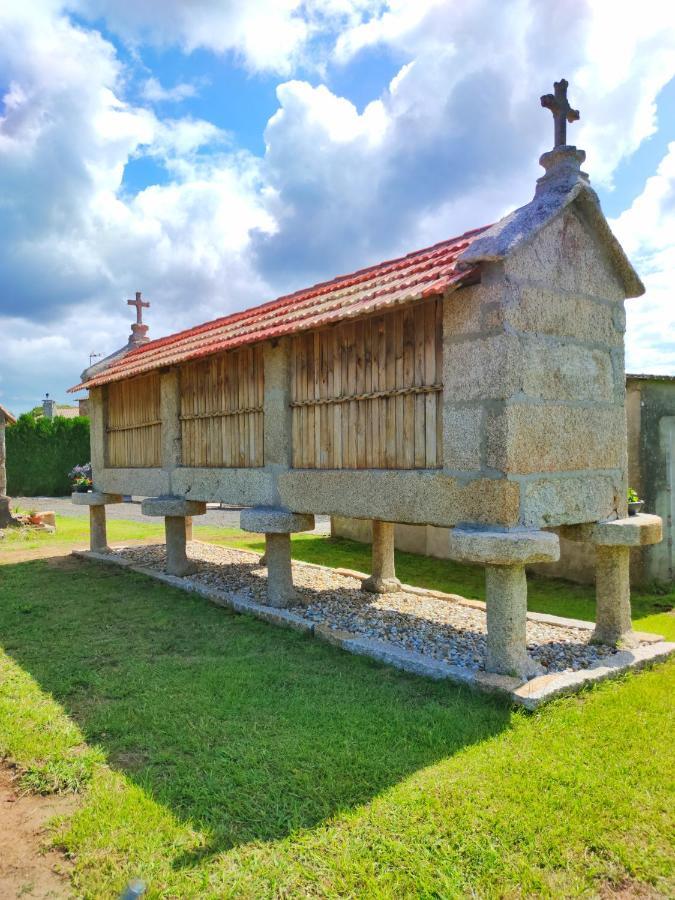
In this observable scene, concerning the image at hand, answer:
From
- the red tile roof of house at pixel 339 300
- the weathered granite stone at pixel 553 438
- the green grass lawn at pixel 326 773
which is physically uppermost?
the red tile roof of house at pixel 339 300

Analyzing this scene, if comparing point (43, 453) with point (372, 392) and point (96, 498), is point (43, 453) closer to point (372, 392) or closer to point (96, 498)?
point (96, 498)

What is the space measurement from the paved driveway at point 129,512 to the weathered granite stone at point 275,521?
9283 millimetres

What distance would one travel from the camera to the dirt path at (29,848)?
2.86m

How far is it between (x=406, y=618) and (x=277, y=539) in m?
1.73

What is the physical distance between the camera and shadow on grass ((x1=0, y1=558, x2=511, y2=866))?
350 cm

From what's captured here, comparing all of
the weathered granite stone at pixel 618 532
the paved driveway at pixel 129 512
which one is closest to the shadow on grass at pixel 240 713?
the weathered granite stone at pixel 618 532

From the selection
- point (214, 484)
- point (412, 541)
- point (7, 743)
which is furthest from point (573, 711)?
point (412, 541)

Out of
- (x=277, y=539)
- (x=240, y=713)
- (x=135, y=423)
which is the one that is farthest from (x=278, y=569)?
(x=135, y=423)

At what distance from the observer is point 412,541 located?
42.5ft

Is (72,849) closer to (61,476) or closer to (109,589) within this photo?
(109,589)

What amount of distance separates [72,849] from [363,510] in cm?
361

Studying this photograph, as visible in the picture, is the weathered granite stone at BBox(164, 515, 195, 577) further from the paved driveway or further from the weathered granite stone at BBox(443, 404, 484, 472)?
the paved driveway

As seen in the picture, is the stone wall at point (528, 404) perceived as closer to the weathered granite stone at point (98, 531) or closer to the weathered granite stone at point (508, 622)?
the weathered granite stone at point (508, 622)

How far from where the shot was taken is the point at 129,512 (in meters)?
22.1
